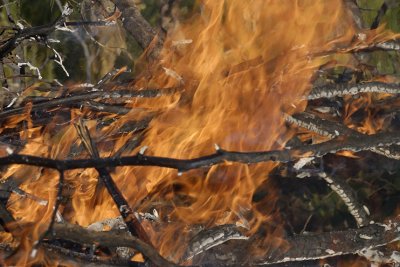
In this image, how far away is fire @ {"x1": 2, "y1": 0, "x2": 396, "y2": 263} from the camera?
298 centimetres

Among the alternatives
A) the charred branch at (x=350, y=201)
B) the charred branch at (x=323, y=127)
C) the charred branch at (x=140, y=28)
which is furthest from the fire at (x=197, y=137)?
the charred branch at (x=350, y=201)

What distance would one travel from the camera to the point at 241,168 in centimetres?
315

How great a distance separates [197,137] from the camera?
3197mm

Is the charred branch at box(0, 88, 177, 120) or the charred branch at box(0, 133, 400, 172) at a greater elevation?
the charred branch at box(0, 133, 400, 172)

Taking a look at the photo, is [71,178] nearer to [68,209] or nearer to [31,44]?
[68,209]

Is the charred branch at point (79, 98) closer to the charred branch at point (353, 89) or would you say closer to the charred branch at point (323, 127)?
the charred branch at point (323, 127)

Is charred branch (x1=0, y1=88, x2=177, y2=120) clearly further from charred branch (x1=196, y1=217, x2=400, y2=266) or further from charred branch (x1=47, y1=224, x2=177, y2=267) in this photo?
charred branch (x1=47, y1=224, x2=177, y2=267)

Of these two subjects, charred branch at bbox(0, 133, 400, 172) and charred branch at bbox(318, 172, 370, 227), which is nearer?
charred branch at bbox(0, 133, 400, 172)

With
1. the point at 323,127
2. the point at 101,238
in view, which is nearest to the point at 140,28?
the point at 323,127

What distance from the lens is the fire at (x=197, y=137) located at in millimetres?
2980

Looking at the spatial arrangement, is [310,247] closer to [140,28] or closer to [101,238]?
[101,238]

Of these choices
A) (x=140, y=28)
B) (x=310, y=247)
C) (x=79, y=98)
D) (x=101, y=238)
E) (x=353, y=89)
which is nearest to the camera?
(x=101, y=238)

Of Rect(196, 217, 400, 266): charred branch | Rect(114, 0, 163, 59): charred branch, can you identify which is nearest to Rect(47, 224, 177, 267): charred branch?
Rect(196, 217, 400, 266): charred branch

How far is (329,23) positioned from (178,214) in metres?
2.11
